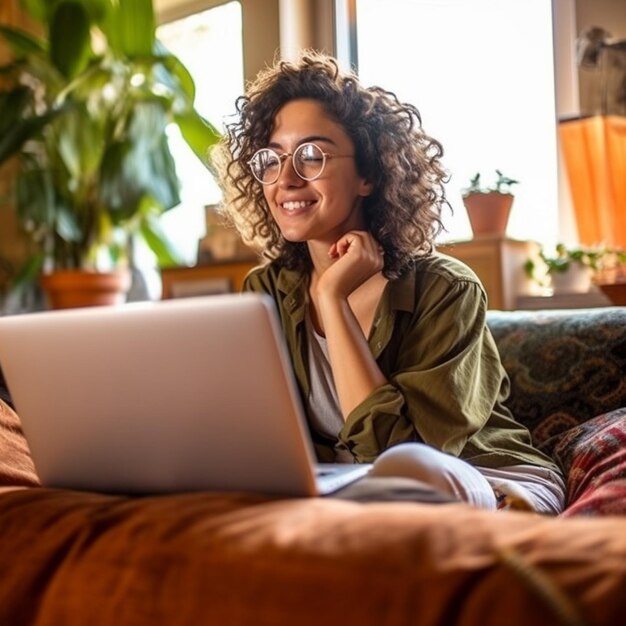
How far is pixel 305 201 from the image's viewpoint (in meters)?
1.51

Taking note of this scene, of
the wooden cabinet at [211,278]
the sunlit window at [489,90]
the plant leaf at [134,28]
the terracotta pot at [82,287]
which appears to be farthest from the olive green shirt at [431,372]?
the plant leaf at [134,28]

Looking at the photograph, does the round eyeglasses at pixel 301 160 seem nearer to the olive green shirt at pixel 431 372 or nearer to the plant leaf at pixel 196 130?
the olive green shirt at pixel 431 372

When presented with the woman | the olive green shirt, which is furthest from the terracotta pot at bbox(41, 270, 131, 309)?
the olive green shirt

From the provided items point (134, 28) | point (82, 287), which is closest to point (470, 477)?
point (82, 287)

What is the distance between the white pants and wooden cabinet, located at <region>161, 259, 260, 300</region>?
2060mm

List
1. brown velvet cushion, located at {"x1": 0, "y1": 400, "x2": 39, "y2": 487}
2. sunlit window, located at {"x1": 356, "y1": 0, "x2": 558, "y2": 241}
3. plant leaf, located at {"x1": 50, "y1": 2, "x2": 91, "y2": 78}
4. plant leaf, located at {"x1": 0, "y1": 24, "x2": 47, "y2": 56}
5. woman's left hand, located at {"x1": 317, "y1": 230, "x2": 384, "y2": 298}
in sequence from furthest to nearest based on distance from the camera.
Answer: plant leaf, located at {"x1": 0, "y1": 24, "x2": 47, "y2": 56}
plant leaf, located at {"x1": 50, "y1": 2, "x2": 91, "y2": 78}
sunlit window, located at {"x1": 356, "y1": 0, "x2": 558, "y2": 241}
woman's left hand, located at {"x1": 317, "y1": 230, "x2": 384, "y2": 298}
brown velvet cushion, located at {"x1": 0, "y1": 400, "x2": 39, "y2": 487}

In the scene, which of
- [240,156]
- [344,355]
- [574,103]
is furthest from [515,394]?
[574,103]

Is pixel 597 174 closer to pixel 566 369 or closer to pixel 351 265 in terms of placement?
→ pixel 566 369

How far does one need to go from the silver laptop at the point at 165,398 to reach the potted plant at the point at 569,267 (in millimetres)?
1903

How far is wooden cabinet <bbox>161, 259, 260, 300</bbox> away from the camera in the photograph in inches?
133

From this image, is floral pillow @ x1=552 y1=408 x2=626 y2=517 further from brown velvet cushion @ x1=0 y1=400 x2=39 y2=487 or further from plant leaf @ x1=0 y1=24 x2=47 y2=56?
plant leaf @ x1=0 y1=24 x2=47 y2=56

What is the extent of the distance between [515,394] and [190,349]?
3.24ft

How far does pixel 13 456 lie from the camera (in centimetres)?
127

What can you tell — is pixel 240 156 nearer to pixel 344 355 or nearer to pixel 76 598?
pixel 344 355
